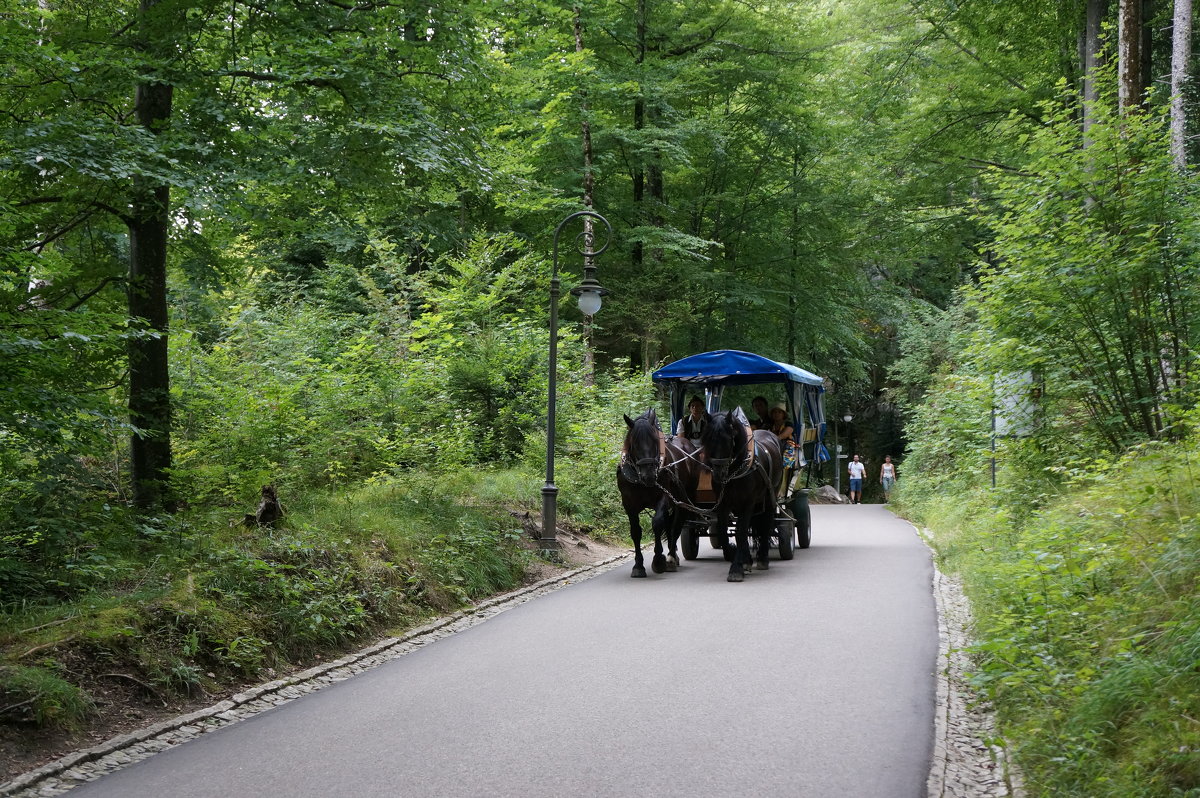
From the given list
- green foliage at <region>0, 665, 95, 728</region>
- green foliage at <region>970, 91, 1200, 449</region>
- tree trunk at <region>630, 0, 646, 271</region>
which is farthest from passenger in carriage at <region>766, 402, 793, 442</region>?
green foliage at <region>0, 665, 95, 728</region>

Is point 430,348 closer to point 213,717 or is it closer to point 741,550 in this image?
point 741,550

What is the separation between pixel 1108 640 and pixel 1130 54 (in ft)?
34.1

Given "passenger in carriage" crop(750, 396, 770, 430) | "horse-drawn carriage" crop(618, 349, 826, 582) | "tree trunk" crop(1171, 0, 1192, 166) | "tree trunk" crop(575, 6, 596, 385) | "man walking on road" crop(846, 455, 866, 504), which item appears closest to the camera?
"horse-drawn carriage" crop(618, 349, 826, 582)

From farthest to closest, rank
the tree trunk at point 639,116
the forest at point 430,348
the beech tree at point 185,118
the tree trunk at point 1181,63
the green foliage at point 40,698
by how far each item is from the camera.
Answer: the tree trunk at point 639,116 < the tree trunk at point 1181,63 < the beech tree at point 185,118 < the forest at point 430,348 < the green foliage at point 40,698

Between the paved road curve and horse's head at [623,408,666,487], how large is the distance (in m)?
2.64

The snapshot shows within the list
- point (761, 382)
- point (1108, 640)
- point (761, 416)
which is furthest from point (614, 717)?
point (761, 416)

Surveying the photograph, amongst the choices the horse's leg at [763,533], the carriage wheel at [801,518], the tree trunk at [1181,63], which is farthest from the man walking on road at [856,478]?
the horse's leg at [763,533]

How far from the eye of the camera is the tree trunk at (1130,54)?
12562mm

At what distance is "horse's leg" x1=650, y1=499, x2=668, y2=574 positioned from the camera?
12.5 meters

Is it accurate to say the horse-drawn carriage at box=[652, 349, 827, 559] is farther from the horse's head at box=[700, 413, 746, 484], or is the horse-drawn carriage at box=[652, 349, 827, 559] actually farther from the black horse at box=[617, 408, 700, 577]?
the horse's head at box=[700, 413, 746, 484]

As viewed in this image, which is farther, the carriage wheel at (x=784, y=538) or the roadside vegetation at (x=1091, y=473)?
the carriage wheel at (x=784, y=538)

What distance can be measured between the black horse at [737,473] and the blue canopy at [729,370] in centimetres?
200

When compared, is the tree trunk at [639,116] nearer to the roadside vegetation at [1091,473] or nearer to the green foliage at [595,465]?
the green foliage at [595,465]

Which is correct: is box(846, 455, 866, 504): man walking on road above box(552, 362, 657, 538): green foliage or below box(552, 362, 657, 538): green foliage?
below
